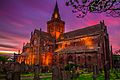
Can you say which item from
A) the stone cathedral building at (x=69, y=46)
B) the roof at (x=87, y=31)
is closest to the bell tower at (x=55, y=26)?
the stone cathedral building at (x=69, y=46)

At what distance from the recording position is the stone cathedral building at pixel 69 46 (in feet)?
133

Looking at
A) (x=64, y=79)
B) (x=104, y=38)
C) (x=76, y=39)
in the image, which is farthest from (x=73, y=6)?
(x=76, y=39)

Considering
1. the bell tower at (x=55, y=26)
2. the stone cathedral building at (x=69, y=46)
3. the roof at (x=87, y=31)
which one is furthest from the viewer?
the bell tower at (x=55, y=26)

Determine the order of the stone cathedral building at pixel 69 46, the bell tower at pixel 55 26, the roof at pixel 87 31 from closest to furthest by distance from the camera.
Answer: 1. the stone cathedral building at pixel 69 46
2. the roof at pixel 87 31
3. the bell tower at pixel 55 26

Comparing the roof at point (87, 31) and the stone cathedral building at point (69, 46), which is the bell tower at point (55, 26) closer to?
the stone cathedral building at point (69, 46)

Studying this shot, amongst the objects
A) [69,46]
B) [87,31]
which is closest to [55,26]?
[69,46]

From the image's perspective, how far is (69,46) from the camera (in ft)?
165

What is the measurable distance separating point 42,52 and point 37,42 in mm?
4943

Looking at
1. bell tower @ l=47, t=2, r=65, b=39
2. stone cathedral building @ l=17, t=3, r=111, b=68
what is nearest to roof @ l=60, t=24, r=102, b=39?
stone cathedral building @ l=17, t=3, r=111, b=68

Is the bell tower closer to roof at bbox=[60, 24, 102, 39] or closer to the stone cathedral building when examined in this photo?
the stone cathedral building

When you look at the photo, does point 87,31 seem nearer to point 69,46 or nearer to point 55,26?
point 69,46

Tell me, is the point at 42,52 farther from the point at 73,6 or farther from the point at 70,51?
the point at 73,6

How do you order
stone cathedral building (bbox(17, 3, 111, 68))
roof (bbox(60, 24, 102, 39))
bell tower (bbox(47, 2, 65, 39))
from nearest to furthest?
stone cathedral building (bbox(17, 3, 111, 68)), roof (bbox(60, 24, 102, 39)), bell tower (bbox(47, 2, 65, 39))

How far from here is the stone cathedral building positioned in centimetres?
4047
